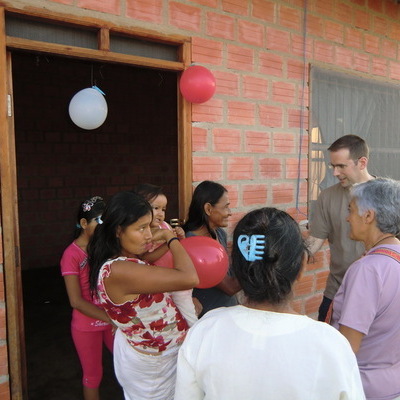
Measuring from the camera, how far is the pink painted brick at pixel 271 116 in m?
2.98

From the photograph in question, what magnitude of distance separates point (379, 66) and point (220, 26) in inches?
76.6

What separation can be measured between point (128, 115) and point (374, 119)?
4573 mm

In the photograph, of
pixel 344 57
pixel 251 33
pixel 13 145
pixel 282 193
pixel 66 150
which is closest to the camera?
pixel 13 145

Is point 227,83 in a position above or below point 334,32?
below

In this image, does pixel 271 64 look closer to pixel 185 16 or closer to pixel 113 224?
pixel 185 16

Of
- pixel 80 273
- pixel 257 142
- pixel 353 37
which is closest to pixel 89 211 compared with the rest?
pixel 80 273

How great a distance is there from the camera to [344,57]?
3459mm

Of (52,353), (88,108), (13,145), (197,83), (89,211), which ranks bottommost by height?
(52,353)

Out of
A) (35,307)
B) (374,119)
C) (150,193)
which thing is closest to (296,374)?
(150,193)

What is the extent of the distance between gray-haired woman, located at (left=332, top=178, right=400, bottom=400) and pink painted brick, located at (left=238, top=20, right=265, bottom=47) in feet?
5.43

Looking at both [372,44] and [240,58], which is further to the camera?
[372,44]

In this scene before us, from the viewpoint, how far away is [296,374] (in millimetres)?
1006

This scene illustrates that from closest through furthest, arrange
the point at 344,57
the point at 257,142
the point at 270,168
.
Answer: the point at 257,142 → the point at 270,168 → the point at 344,57

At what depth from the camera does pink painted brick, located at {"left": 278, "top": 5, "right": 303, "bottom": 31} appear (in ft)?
9.88
